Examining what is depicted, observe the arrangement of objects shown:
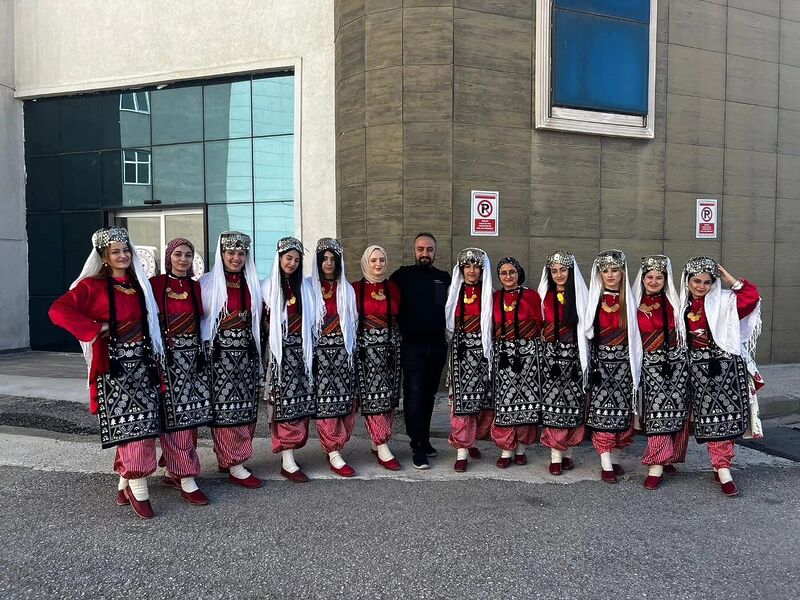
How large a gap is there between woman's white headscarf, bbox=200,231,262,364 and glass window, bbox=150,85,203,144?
659 centimetres

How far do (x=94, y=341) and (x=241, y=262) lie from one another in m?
1.13

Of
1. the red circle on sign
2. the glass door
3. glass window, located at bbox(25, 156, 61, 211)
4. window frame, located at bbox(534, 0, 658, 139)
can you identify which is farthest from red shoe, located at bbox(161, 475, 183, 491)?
glass window, located at bbox(25, 156, 61, 211)

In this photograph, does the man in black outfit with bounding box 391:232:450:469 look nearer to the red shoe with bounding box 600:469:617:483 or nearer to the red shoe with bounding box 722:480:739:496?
the red shoe with bounding box 600:469:617:483

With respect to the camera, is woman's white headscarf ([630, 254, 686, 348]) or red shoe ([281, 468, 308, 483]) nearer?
woman's white headscarf ([630, 254, 686, 348])

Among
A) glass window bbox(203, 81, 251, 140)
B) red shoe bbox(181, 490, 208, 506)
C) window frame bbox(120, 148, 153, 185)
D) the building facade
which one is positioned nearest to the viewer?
red shoe bbox(181, 490, 208, 506)

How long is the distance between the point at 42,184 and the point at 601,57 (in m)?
10.2

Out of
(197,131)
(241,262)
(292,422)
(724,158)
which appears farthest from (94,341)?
(724,158)

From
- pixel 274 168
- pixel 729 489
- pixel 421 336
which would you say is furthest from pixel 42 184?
pixel 729 489

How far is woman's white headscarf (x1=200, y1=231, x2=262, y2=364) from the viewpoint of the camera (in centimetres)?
425

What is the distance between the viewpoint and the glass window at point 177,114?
10086mm

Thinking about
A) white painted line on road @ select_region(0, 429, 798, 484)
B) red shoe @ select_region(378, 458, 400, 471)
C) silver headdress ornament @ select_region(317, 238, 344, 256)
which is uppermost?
silver headdress ornament @ select_region(317, 238, 344, 256)

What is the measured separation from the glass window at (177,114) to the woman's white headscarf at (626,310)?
7908mm

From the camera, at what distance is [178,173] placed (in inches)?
406

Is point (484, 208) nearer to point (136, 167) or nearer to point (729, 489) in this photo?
point (729, 489)
